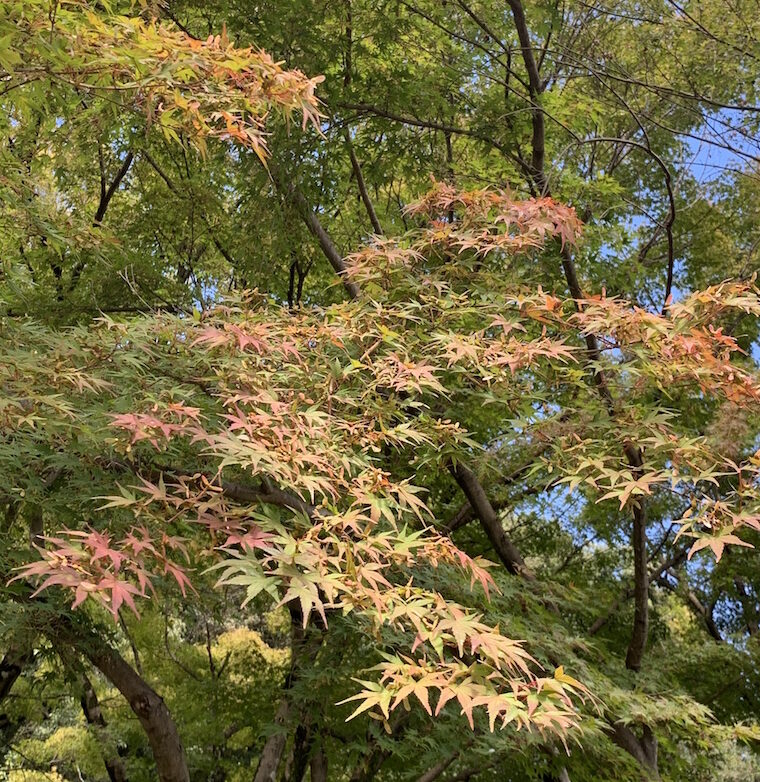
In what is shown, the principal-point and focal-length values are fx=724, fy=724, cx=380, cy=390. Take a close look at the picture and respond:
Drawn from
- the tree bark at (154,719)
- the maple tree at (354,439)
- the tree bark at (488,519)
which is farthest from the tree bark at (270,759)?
the tree bark at (488,519)

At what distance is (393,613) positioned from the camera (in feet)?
5.69

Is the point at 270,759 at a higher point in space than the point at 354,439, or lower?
lower

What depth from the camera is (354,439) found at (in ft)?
7.52

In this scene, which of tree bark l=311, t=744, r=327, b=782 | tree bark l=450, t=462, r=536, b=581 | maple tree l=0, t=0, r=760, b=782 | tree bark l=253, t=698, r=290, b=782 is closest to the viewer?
maple tree l=0, t=0, r=760, b=782

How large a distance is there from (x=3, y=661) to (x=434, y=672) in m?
6.10

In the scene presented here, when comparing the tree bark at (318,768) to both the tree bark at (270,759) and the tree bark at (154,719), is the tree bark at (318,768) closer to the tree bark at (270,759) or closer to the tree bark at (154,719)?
the tree bark at (270,759)

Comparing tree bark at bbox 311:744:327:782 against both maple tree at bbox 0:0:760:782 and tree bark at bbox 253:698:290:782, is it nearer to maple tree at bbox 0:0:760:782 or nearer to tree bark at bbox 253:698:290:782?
maple tree at bbox 0:0:760:782

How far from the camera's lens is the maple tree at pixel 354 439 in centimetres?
181

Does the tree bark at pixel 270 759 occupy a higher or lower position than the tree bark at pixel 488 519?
lower

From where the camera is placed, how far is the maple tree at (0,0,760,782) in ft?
5.92

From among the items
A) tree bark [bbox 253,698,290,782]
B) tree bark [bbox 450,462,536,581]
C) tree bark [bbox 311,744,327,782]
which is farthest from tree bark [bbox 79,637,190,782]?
tree bark [bbox 450,462,536,581]

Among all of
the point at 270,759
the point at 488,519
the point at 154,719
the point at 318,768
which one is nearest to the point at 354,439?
the point at 488,519

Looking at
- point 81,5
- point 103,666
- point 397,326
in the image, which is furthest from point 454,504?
point 81,5

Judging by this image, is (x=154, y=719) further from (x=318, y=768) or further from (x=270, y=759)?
(x=318, y=768)
